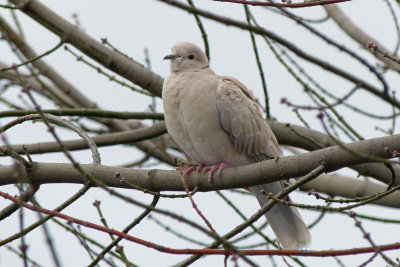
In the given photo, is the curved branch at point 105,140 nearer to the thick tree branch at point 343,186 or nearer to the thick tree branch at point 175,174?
the thick tree branch at point 175,174

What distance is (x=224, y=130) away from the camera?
480 cm

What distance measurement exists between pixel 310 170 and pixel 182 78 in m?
1.97

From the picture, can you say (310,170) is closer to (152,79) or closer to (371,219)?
(371,219)

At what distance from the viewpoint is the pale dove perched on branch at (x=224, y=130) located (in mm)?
4730

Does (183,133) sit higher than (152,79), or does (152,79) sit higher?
(152,79)

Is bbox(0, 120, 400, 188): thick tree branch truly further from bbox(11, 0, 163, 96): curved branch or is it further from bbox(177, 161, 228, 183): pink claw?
bbox(177, 161, 228, 183): pink claw

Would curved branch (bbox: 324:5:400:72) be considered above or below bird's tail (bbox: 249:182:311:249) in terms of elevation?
above

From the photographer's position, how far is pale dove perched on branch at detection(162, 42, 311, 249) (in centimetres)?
473

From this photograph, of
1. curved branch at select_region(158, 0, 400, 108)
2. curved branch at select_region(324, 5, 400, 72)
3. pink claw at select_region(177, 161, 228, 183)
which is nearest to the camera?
curved branch at select_region(158, 0, 400, 108)

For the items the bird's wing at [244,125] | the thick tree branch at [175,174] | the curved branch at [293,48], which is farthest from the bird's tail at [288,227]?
the curved branch at [293,48]

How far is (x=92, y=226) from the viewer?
263cm

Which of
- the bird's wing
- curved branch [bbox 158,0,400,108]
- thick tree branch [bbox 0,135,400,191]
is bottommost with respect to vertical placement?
curved branch [bbox 158,0,400,108]

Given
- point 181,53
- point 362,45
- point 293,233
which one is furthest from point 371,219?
point 181,53

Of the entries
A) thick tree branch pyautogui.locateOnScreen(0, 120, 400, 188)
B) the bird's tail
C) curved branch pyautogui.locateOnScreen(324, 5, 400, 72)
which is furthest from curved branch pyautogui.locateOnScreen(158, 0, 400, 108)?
curved branch pyautogui.locateOnScreen(324, 5, 400, 72)
